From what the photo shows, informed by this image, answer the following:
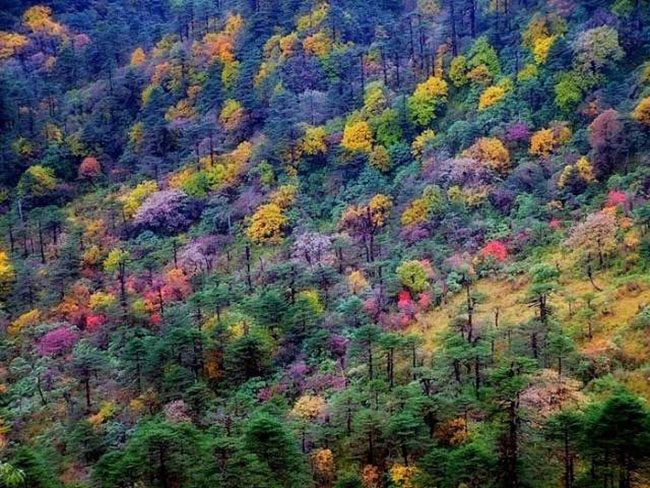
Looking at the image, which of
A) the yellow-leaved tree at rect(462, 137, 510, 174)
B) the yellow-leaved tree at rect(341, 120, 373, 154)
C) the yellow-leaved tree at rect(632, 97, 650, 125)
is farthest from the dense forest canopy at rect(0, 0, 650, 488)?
the yellow-leaved tree at rect(341, 120, 373, 154)

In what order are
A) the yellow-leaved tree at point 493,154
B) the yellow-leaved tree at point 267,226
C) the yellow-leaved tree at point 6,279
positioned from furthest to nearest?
the yellow-leaved tree at point 267,226, the yellow-leaved tree at point 6,279, the yellow-leaved tree at point 493,154

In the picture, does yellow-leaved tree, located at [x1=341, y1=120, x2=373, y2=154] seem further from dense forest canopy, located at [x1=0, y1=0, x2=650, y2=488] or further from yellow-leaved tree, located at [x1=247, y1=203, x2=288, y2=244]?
yellow-leaved tree, located at [x1=247, y1=203, x2=288, y2=244]

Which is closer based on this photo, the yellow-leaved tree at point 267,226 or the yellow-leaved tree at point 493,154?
the yellow-leaved tree at point 493,154

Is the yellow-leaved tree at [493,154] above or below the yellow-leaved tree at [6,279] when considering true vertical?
above

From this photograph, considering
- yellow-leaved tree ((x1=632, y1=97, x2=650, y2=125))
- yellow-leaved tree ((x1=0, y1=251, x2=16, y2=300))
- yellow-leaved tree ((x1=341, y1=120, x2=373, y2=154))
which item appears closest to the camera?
yellow-leaved tree ((x1=632, y1=97, x2=650, y2=125))

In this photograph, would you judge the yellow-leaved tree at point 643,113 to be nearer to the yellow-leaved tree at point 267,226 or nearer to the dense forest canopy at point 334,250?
the dense forest canopy at point 334,250

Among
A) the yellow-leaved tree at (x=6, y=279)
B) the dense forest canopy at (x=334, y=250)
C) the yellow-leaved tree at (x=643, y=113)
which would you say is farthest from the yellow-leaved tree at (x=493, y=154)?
the yellow-leaved tree at (x=6, y=279)

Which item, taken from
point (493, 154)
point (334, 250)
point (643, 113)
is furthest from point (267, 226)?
point (643, 113)

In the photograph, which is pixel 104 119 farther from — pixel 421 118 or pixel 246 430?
pixel 246 430

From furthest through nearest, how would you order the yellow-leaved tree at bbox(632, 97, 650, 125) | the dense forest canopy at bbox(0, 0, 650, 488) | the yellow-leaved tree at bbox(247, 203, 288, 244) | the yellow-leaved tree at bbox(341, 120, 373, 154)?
the yellow-leaved tree at bbox(341, 120, 373, 154) → the yellow-leaved tree at bbox(247, 203, 288, 244) → the yellow-leaved tree at bbox(632, 97, 650, 125) → the dense forest canopy at bbox(0, 0, 650, 488)

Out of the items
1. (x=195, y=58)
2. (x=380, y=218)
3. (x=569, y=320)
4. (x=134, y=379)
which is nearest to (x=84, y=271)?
(x=134, y=379)

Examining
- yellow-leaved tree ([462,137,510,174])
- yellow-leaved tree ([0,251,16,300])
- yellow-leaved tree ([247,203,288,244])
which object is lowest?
yellow-leaved tree ([0,251,16,300])
